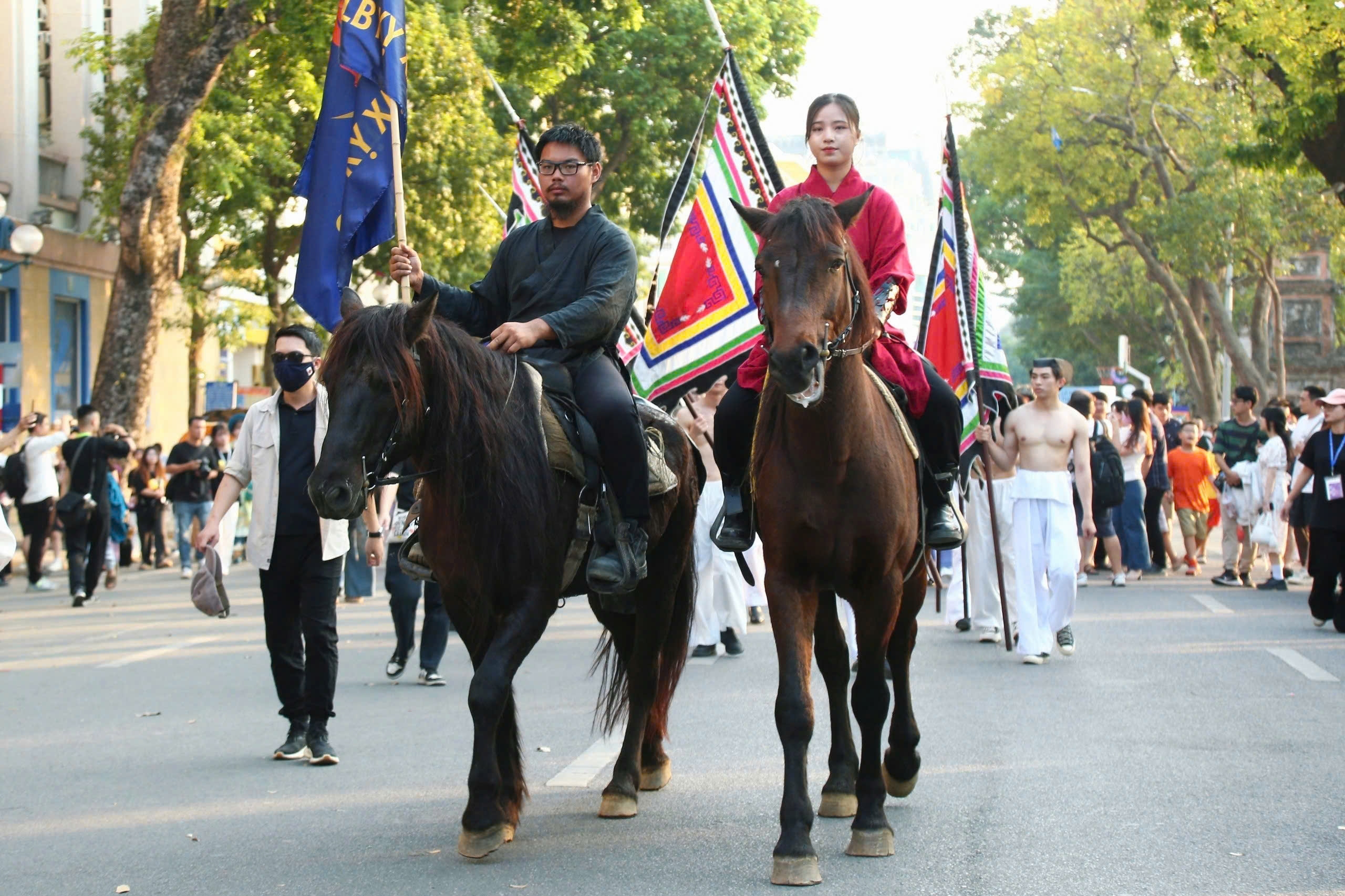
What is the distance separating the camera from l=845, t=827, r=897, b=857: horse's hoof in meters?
6.09

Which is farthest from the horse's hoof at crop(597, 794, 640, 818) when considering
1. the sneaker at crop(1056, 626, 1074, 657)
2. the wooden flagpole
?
the sneaker at crop(1056, 626, 1074, 657)

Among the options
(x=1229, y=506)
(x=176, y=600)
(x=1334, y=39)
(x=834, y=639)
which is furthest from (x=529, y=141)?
(x=834, y=639)

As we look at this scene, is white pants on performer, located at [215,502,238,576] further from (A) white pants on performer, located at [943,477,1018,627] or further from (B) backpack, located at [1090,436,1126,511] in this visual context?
(B) backpack, located at [1090,436,1126,511]

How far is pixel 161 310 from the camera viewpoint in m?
22.0

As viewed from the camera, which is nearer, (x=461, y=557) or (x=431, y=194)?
(x=461, y=557)

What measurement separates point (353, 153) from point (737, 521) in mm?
3382

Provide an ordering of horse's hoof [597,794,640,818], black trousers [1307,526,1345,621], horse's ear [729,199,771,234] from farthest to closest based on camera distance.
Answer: black trousers [1307,526,1345,621] < horse's hoof [597,794,640,818] < horse's ear [729,199,771,234]

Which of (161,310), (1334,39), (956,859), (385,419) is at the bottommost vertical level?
(956,859)

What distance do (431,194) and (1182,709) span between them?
72.1 feet

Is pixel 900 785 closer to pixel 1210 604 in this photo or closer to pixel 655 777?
pixel 655 777

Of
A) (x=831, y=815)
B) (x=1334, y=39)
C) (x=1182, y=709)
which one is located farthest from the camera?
(x=1334, y=39)

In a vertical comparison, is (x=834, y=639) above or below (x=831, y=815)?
above

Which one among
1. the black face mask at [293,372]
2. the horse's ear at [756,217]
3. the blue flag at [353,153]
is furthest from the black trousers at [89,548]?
the horse's ear at [756,217]

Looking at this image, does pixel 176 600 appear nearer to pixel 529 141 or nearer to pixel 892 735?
pixel 529 141
